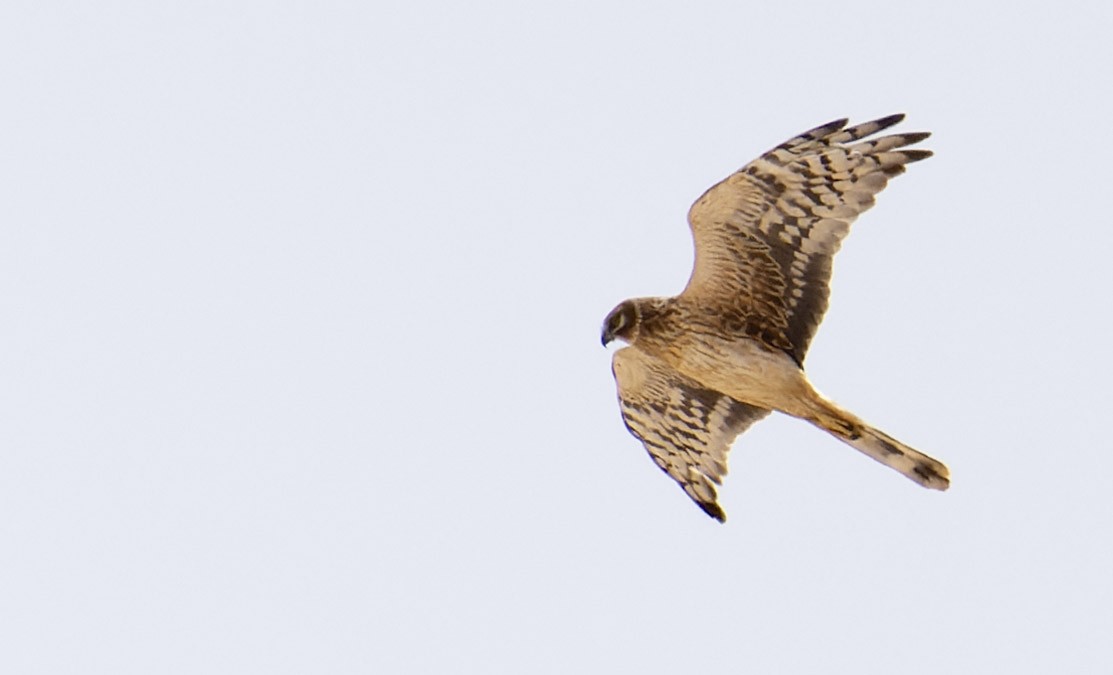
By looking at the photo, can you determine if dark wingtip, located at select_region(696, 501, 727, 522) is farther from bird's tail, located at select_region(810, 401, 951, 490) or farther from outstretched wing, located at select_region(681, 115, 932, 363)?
outstretched wing, located at select_region(681, 115, 932, 363)

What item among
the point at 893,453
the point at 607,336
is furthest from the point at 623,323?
the point at 893,453

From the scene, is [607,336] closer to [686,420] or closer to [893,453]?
[686,420]

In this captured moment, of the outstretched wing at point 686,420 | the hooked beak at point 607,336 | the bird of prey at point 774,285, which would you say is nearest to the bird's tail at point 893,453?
the bird of prey at point 774,285

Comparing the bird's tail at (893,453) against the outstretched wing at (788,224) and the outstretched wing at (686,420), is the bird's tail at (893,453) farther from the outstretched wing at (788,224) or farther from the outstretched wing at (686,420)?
the outstretched wing at (686,420)

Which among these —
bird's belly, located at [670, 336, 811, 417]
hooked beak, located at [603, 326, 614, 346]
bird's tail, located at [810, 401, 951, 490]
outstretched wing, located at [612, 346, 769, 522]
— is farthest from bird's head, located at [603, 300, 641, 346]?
bird's tail, located at [810, 401, 951, 490]

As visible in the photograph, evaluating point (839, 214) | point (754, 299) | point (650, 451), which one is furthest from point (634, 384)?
point (839, 214)

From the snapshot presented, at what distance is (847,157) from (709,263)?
3.55ft

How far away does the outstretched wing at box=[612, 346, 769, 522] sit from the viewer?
12656mm

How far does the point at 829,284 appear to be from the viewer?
11578 mm

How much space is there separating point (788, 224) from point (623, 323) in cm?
122

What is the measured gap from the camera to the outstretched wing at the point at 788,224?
36.3 ft

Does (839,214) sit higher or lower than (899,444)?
higher

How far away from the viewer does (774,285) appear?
38.3ft

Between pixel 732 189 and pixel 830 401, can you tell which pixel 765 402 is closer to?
pixel 830 401
